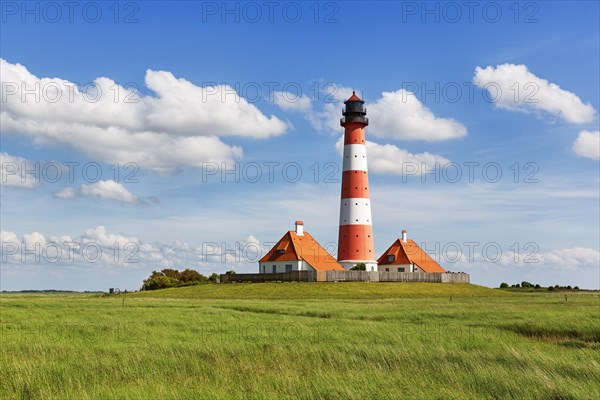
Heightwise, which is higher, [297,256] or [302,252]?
[302,252]

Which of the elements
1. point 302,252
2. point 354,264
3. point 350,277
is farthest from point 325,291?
point 302,252

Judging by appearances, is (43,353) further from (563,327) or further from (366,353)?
(563,327)

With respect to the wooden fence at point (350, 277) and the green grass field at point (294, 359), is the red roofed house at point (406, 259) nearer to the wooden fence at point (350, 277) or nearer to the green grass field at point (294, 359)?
the wooden fence at point (350, 277)

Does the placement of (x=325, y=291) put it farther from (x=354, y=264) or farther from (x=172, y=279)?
(x=172, y=279)

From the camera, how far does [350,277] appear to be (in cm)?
7456

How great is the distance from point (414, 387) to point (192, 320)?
18.0m

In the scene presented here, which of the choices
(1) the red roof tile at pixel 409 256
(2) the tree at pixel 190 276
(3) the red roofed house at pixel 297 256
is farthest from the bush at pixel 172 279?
(1) the red roof tile at pixel 409 256

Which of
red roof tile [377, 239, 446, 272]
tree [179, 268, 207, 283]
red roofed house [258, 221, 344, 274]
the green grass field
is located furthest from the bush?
the green grass field

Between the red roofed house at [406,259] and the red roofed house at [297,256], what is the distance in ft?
31.0

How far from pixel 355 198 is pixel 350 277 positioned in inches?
378

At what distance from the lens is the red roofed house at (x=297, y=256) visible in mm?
80688

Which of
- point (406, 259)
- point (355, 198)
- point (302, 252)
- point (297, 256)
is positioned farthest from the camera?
point (406, 259)

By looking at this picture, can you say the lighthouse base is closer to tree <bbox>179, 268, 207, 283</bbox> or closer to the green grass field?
tree <bbox>179, 268, 207, 283</bbox>

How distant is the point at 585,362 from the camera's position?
17.4 metres
